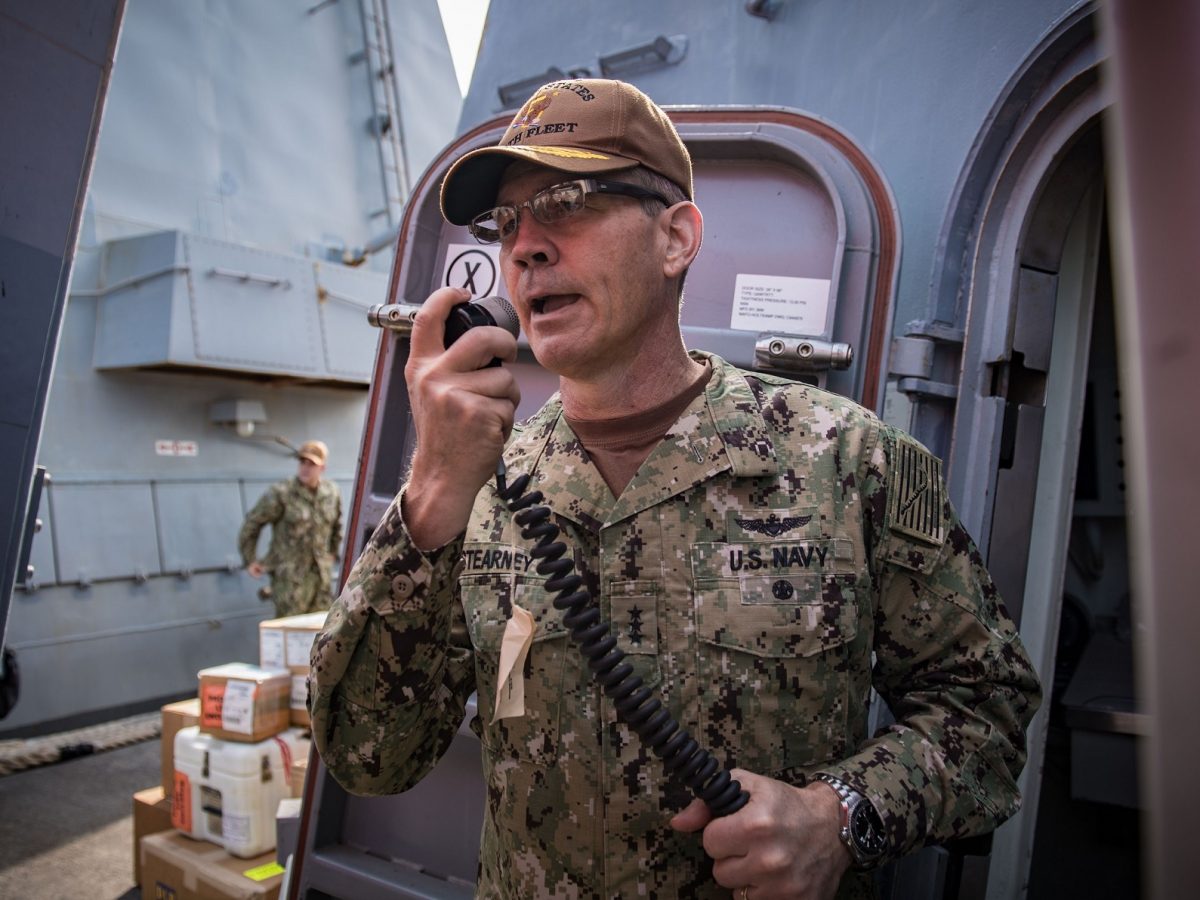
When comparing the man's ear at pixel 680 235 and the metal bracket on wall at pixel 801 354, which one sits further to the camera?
the metal bracket on wall at pixel 801 354

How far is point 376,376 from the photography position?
2518 millimetres

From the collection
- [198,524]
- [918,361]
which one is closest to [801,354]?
[918,361]

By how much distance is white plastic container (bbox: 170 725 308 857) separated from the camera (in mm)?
3516

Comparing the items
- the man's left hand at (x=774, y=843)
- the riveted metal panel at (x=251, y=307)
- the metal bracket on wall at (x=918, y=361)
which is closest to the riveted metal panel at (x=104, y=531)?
the riveted metal panel at (x=251, y=307)

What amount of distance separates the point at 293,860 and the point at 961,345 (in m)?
2.23

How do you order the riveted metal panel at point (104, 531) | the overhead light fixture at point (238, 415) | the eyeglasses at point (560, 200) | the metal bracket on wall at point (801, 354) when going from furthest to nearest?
the overhead light fixture at point (238, 415) < the riveted metal panel at point (104, 531) < the metal bracket on wall at point (801, 354) < the eyeglasses at point (560, 200)

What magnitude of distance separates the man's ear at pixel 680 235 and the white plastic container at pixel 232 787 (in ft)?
9.96

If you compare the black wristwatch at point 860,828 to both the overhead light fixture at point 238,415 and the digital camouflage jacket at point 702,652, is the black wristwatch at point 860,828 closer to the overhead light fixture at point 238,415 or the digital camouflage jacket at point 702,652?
the digital camouflage jacket at point 702,652

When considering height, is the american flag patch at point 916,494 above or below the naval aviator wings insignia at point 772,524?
above

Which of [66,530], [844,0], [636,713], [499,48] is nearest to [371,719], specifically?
[636,713]

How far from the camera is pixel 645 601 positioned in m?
1.43

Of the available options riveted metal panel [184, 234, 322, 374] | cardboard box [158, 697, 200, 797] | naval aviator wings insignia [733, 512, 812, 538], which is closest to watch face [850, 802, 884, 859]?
naval aviator wings insignia [733, 512, 812, 538]

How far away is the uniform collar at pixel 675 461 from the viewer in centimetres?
146

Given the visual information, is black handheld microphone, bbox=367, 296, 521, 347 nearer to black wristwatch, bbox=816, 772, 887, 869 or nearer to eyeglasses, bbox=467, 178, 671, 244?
eyeglasses, bbox=467, 178, 671, 244
